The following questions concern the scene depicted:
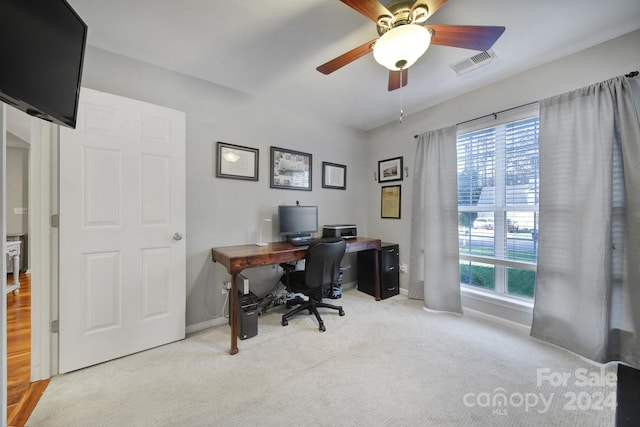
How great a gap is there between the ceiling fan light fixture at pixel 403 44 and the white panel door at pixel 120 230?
1768 millimetres

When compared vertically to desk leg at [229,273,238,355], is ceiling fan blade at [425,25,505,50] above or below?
above

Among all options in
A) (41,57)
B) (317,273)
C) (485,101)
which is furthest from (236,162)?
(485,101)

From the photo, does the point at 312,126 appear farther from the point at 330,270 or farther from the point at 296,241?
the point at 330,270

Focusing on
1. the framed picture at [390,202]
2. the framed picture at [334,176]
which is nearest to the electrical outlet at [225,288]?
the framed picture at [334,176]

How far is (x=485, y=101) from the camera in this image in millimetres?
2416

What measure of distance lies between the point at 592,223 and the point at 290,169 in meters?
2.76

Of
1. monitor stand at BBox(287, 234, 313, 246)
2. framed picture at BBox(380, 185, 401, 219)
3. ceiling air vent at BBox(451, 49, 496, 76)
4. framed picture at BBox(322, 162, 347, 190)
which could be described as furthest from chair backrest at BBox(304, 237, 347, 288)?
ceiling air vent at BBox(451, 49, 496, 76)

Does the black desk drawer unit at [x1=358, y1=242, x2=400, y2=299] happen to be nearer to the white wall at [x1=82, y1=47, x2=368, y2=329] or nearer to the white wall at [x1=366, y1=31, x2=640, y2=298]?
the white wall at [x1=366, y1=31, x2=640, y2=298]

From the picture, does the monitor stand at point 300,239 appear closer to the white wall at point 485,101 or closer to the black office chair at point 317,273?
the black office chair at point 317,273

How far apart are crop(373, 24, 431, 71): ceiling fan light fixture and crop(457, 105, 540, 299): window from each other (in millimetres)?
1633

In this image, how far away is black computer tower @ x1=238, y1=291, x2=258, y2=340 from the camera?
6.78 ft

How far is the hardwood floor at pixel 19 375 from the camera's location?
1305 millimetres

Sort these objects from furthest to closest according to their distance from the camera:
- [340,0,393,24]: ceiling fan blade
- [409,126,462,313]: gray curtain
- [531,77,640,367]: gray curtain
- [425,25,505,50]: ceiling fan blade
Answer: [409,126,462,313]: gray curtain, [531,77,640,367]: gray curtain, [425,25,505,50]: ceiling fan blade, [340,0,393,24]: ceiling fan blade

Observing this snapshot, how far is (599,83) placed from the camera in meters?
1.76
